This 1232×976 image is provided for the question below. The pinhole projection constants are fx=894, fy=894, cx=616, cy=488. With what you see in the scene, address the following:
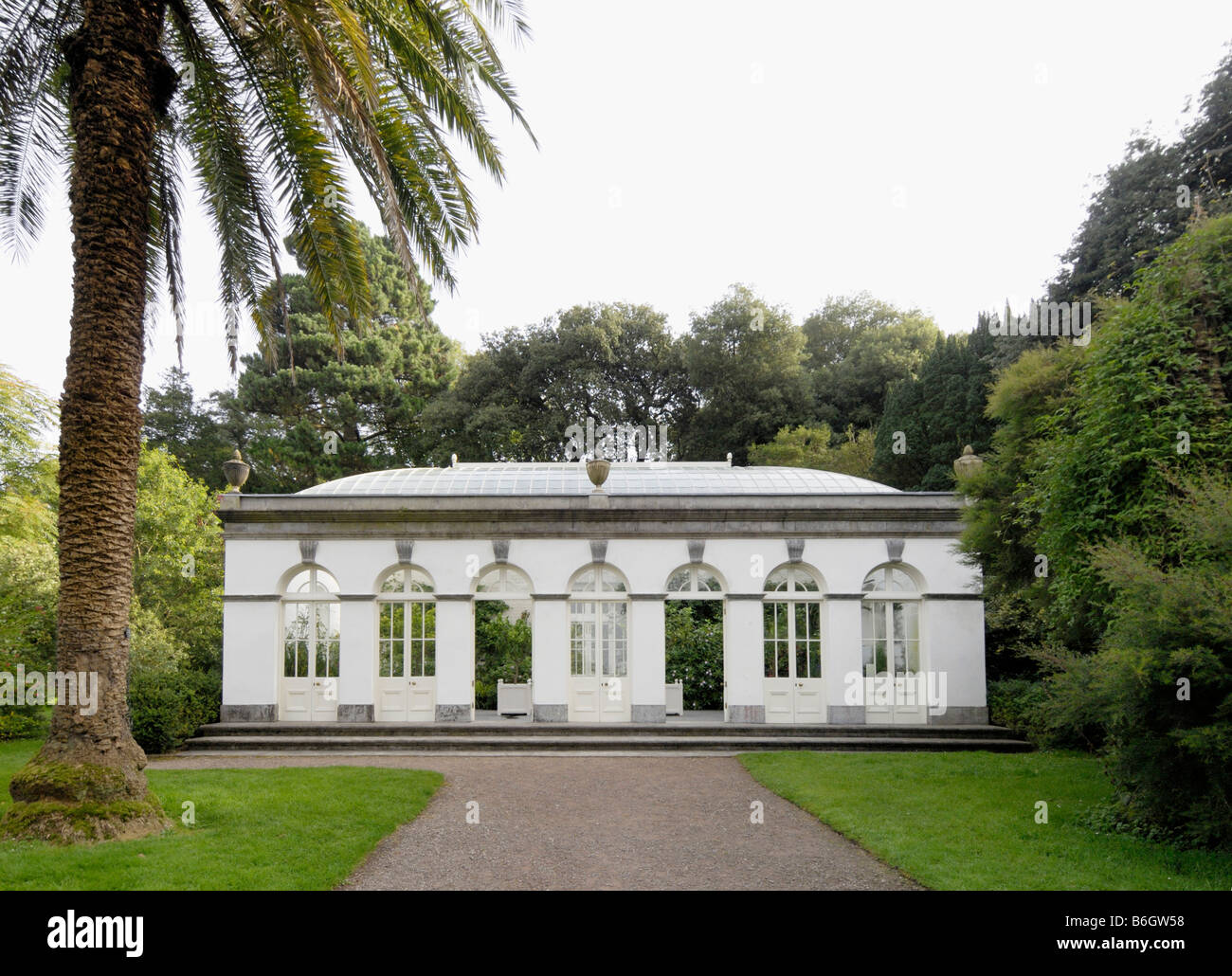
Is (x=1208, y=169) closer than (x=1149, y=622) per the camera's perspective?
No

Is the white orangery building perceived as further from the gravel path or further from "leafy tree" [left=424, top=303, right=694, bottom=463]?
"leafy tree" [left=424, top=303, right=694, bottom=463]

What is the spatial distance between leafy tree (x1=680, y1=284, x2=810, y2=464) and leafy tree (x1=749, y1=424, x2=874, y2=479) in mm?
1150

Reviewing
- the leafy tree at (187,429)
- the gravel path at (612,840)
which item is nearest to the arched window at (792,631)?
the gravel path at (612,840)

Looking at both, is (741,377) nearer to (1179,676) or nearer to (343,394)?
(343,394)

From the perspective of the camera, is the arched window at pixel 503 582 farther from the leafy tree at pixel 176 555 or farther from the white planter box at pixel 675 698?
the leafy tree at pixel 176 555

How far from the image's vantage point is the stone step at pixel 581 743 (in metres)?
Result: 15.0

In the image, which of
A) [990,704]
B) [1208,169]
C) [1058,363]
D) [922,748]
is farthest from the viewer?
[1208,169]

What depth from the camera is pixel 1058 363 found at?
11336 mm

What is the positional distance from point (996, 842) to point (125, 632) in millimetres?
8001

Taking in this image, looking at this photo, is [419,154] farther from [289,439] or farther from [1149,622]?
[289,439]

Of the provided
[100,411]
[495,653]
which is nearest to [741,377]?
[495,653]

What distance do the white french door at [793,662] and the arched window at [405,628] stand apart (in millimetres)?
6239
